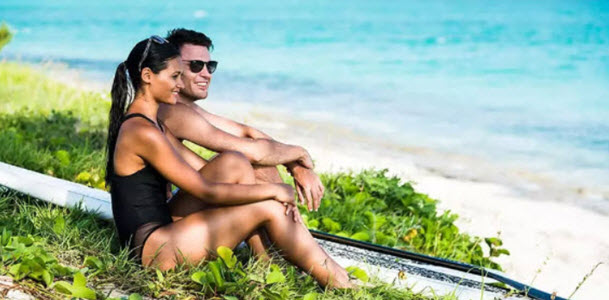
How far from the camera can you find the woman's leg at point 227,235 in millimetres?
3469

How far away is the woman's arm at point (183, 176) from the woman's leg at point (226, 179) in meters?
0.16

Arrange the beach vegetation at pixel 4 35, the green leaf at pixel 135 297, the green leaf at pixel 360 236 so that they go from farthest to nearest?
the beach vegetation at pixel 4 35
the green leaf at pixel 360 236
the green leaf at pixel 135 297

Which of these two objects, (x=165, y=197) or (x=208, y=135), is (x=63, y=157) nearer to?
(x=208, y=135)

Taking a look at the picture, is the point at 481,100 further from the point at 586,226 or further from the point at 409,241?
the point at 409,241

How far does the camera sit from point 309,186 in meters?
4.17

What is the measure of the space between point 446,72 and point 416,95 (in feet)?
8.16

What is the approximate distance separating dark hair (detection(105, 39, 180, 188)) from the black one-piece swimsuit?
0.48 ft

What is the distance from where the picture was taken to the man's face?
13.6 feet

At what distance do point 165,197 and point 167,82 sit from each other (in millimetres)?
539

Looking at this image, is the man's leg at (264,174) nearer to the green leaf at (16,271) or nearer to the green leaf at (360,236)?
the green leaf at (360,236)

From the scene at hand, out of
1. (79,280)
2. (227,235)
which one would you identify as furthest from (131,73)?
(79,280)

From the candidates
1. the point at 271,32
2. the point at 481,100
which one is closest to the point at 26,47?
the point at 271,32

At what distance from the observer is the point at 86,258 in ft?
11.6

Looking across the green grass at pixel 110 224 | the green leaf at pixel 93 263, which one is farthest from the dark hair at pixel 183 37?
the green leaf at pixel 93 263
